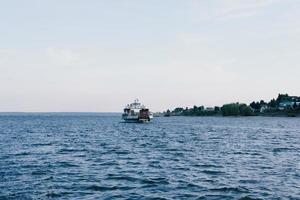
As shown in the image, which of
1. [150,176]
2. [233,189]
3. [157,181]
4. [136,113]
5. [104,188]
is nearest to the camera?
[233,189]

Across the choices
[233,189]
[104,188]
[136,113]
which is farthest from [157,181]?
[136,113]

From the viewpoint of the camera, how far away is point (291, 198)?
26.0 meters

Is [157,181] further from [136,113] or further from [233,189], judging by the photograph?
[136,113]

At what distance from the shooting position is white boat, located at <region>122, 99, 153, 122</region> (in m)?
177

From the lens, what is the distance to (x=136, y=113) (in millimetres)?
188625

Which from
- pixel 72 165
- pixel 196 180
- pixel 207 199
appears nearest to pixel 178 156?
pixel 72 165

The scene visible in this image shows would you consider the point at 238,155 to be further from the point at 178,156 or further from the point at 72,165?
the point at 72,165

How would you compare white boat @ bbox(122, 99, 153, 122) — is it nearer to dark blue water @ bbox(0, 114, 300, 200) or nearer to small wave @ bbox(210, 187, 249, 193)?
dark blue water @ bbox(0, 114, 300, 200)

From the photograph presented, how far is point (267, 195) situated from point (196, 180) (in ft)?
22.6

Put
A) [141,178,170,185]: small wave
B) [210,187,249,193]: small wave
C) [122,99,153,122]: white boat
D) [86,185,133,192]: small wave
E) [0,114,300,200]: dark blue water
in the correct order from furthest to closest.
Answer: [122,99,153,122]: white boat → [141,178,170,185]: small wave → [86,185,133,192]: small wave → [210,187,249,193]: small wave → [0,114,300,200]: dark blue water

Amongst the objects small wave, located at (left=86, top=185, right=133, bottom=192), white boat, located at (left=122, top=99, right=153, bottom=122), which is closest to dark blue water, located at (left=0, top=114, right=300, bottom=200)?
small wave, located at (left=86, top=185, right=133, bottom=192)

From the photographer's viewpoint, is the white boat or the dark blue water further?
the white boat

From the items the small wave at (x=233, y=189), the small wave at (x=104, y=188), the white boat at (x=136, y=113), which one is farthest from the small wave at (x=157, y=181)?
the white boat at (x=136, y=113)

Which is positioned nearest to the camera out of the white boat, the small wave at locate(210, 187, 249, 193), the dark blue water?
the dark blue water
